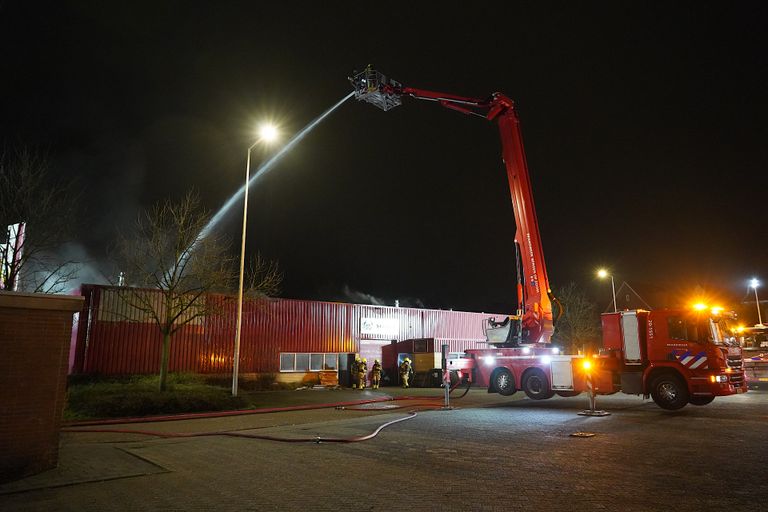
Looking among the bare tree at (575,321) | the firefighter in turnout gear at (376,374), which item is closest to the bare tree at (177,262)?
the firefighter in turnout gear at (376,374)

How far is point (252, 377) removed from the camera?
25359 mm

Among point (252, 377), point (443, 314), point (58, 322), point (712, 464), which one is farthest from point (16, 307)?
point (443, 314)

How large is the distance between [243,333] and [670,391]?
18.8 meters

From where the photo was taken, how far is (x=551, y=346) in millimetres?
17859

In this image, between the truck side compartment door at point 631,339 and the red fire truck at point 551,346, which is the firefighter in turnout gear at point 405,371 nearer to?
the red fire truck at point 551,346

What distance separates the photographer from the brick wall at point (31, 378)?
7.00m

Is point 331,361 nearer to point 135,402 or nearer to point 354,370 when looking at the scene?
point 354,370

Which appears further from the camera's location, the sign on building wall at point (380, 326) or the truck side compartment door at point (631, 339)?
the sign on building wall at point (380, 326)

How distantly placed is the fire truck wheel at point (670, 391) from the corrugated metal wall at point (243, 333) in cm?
677

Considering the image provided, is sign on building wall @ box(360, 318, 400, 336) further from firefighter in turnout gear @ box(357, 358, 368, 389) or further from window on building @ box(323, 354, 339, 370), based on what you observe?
firefighter in turnout gear @ box(357, 358, 368, 389)

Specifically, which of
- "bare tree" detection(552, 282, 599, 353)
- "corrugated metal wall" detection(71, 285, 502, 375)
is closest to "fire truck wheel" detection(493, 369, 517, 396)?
"corrugated metal wall" detection(71, 285, 502, 375)

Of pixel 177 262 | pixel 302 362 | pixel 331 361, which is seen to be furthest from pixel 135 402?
pixel 331 361

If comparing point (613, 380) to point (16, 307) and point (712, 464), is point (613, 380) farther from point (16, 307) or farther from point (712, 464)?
point (16, 307)

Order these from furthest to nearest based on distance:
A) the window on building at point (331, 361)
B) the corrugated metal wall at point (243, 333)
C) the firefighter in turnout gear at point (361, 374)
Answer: the window on building at point (331, 361), the firefighter in turnout gear at point (361, 374), the corrugated metal wall at point (243, 333)
